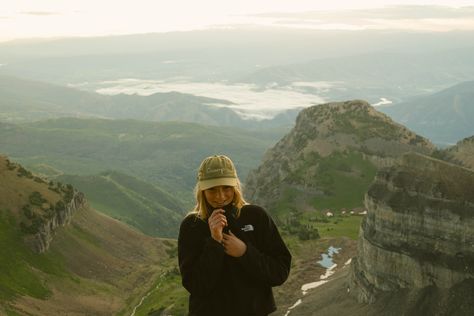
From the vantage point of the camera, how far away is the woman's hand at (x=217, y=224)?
1303 cm

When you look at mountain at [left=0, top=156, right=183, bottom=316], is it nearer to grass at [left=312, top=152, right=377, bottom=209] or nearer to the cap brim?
grass at [left=312, top=152, right=377, bottom=209]

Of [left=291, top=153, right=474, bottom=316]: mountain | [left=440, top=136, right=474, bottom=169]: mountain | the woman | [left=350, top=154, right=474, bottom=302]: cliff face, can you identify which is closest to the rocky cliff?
[left=291, top=153, right=474, bottom=316]: mountain

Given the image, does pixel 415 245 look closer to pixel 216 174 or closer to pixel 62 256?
pixel 216 174

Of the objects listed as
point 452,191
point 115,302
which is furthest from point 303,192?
point 452,191

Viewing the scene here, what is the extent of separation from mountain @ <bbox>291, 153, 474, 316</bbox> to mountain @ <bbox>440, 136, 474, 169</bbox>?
7587cm

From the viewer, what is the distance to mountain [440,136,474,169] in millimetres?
129875

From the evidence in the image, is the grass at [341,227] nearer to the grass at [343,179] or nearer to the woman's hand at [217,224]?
the grass at [343,179]

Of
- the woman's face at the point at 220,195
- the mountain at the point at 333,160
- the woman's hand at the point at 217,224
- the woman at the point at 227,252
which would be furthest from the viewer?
the mountain at the point at 333,160

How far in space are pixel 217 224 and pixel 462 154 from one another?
132 metres

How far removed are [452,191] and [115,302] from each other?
78.0 meters

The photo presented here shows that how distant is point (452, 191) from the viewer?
→ 52656mm

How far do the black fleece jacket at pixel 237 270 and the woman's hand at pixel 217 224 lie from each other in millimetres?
235

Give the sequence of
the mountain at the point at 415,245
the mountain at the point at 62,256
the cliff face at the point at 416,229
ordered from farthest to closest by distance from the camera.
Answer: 1. the mountain at the point at 62,256
2. the cliff face at the point at 416,229
3. the mountain at the point at 415,245

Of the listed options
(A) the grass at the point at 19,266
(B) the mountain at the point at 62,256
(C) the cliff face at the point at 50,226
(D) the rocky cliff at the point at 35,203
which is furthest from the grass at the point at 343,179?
(A) the grass at the point at 19,266
